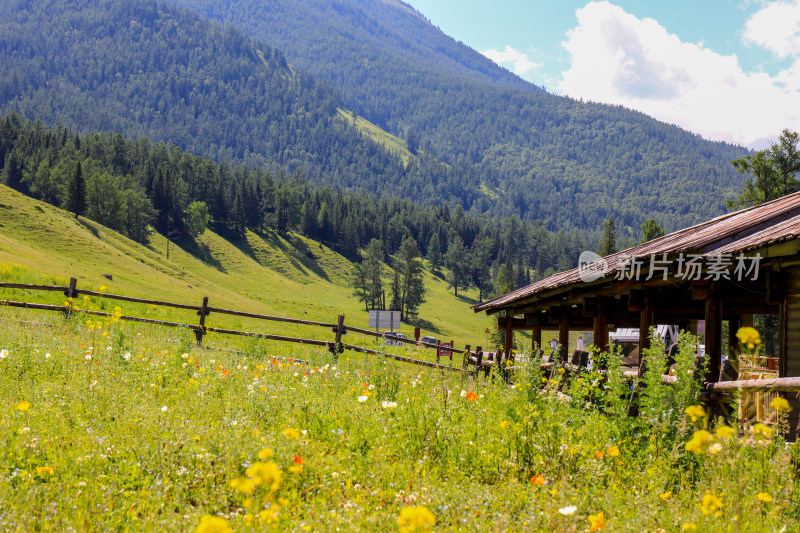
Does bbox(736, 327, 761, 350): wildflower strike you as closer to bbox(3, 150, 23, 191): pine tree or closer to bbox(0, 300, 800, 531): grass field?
bbox(0, 300, 800, 531): grass field

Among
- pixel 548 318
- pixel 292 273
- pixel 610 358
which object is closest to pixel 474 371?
pixel 548 318

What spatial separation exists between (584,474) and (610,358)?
144cm

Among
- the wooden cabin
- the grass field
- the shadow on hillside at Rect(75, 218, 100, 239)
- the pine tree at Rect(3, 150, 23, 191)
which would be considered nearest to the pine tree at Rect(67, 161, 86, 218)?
the shadow on hillside at Rect(75, 218, 100, 239)

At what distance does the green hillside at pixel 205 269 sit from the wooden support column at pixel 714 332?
22902mm

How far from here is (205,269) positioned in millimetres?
90000

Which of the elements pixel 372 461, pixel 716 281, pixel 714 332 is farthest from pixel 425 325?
pixel 372 461

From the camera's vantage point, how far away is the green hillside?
44.3m

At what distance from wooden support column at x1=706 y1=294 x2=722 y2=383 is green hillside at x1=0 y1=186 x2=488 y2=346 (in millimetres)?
22902

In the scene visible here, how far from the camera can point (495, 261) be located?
156m

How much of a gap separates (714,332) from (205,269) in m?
88.5

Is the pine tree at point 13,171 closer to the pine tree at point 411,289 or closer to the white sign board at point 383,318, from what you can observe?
the pine tree at point 411,289

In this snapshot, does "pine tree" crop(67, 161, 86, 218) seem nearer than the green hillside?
No

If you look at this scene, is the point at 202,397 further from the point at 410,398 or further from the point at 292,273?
the point at 292,273

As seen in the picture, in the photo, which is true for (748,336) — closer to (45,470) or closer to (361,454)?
(361,454)
